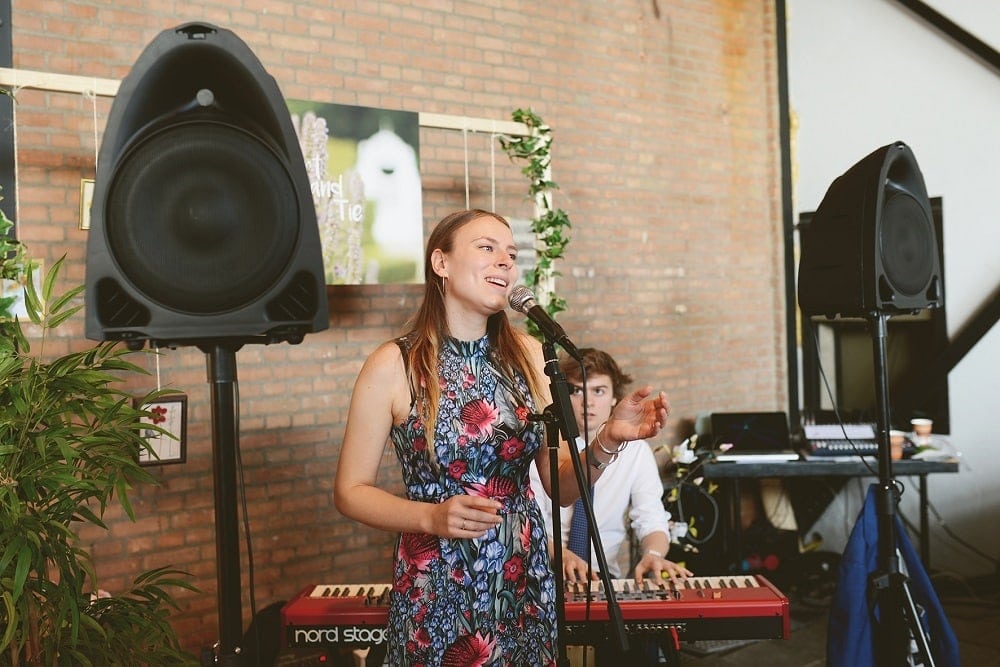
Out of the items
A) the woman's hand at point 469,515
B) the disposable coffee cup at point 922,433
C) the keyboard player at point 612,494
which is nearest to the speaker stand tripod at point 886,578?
the keyboard player at point 612,494

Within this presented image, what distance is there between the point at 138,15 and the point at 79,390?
6.36 feet

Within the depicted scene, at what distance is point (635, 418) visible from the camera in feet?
5.99

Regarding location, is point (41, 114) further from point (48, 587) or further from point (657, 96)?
point (657, 96)

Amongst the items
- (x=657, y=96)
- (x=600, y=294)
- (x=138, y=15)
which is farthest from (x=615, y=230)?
(x=138, y=15)

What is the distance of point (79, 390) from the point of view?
89.9 inches

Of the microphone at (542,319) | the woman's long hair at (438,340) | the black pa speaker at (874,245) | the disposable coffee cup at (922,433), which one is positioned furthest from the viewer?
the disposable coffee cup at (922,433)

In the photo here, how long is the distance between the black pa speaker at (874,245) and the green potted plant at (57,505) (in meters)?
1.97

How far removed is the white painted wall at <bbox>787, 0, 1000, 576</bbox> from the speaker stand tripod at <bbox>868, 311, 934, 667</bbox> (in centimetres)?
279

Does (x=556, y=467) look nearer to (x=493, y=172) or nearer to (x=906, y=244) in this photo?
(x=906, y=244)

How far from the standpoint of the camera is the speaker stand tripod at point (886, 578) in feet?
8.05

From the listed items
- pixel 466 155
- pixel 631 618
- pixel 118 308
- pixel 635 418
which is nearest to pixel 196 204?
pixel 118 308

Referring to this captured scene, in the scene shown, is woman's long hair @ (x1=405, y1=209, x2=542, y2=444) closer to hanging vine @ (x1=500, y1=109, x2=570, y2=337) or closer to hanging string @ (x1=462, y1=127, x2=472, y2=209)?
hanging vine @ (x1=500, y1=109, x2=570, y2=337)

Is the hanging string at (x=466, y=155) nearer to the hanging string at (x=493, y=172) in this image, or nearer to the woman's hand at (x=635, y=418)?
the hanging string at (x=493, y=172)

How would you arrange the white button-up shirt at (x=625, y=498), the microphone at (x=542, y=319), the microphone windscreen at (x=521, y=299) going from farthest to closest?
1. the white button-up shirt at (x=625, y=498)
2. the microphone windscreen at (x=521, y=299)
3. the microphone at (x=542, y=319)
